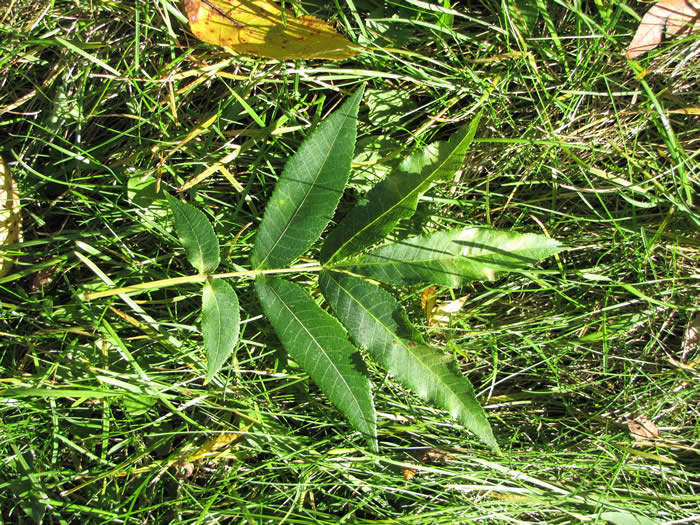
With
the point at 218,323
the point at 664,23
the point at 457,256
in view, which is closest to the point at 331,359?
the point at 218,323

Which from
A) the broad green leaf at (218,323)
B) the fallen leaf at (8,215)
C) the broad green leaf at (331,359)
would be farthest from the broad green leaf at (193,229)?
the fallen leaf at (8,215)

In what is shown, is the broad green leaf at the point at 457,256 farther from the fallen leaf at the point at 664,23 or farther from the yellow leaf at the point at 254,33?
the fallen leaf at the point at 664,23

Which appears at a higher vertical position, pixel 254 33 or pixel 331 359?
pixel 254 33

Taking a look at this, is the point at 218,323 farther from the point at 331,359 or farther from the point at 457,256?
the point at 457,256

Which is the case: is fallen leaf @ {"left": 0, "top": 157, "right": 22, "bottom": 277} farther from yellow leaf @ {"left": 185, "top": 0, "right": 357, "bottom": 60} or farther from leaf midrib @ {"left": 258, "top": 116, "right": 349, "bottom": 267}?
leaf midrib @ {"left": 258, "top": 116, "right": 349, "bottom": 267}

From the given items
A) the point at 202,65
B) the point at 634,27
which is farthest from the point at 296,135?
the point at 634,27

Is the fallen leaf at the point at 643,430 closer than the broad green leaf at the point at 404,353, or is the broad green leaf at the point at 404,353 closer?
the broad green leaf at the point at 404,353
